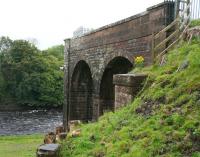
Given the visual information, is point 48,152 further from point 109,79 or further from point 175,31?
point 109,79

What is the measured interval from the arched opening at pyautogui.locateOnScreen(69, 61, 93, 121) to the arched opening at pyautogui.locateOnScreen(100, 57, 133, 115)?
→ 5.09 m

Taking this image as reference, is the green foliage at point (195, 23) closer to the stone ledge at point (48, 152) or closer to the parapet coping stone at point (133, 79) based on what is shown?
the parapet coping stone at point (133, 79)

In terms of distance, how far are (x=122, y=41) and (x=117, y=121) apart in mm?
7858

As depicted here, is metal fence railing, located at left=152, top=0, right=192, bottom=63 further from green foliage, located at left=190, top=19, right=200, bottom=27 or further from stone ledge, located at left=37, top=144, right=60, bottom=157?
stone ledge, located at left=37, top=144, right=60, bottom=157

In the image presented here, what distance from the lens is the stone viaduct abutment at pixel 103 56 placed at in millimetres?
12727

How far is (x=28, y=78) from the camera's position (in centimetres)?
5862

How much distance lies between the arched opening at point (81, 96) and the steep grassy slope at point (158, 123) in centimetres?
1548

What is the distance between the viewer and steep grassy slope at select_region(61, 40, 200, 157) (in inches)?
218

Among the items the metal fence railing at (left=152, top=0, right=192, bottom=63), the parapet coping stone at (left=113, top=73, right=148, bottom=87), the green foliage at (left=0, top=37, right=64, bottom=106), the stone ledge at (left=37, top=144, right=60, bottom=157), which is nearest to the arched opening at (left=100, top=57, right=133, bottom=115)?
the metal fence railing at (left=152, top=0, right=192, bottom=63)

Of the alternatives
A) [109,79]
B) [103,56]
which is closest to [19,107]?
[109,79]

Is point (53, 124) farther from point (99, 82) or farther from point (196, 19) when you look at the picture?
point (196, 19)

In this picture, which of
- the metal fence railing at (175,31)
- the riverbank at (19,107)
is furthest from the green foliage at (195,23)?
the riverbank at (19,107)

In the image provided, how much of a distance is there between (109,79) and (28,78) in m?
41.7

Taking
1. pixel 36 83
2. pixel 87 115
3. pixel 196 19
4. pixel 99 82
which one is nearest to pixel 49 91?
pixel 36 83
